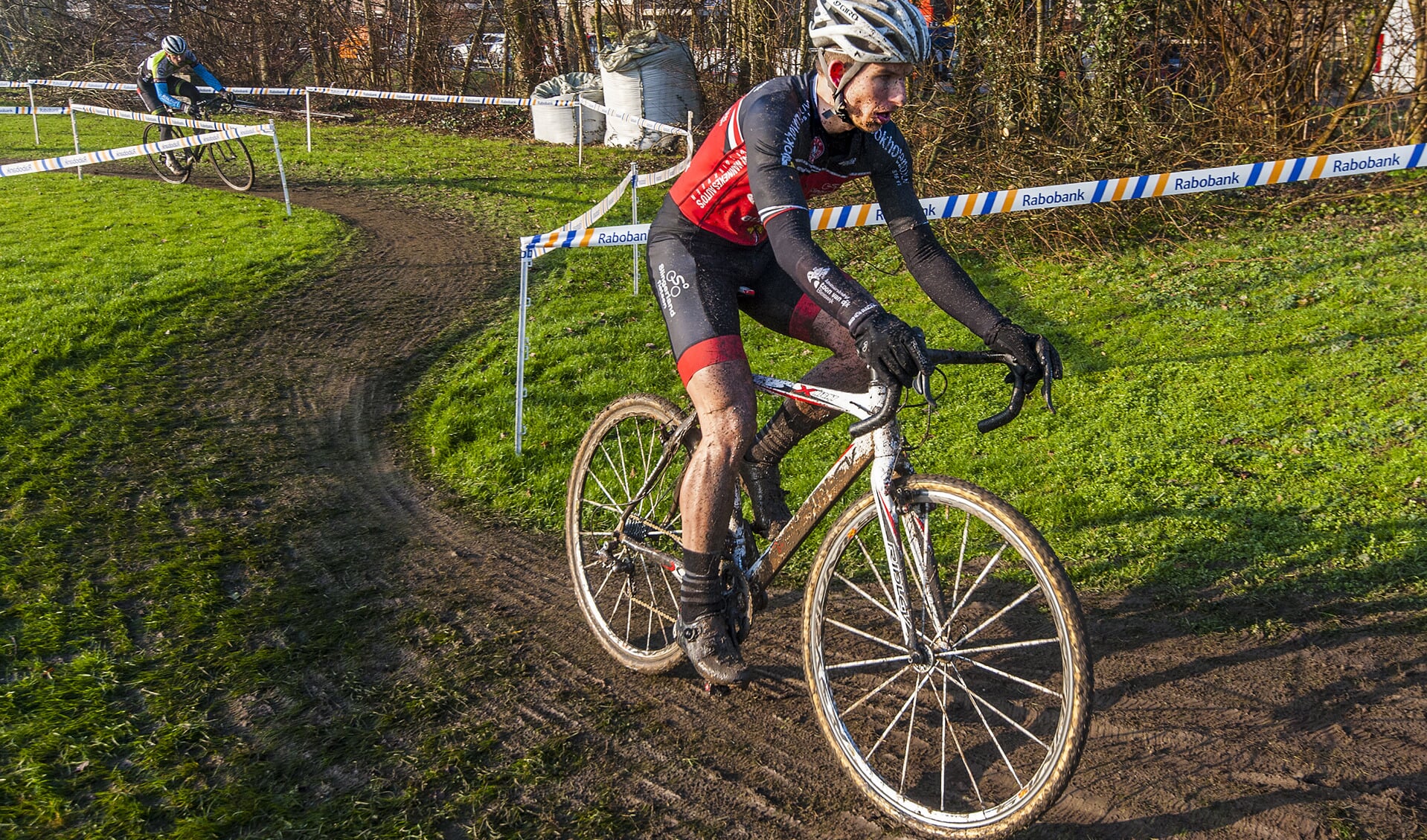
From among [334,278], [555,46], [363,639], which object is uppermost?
[555,46]

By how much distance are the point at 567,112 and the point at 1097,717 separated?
54.2ft

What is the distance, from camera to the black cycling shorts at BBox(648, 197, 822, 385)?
3.46 meters

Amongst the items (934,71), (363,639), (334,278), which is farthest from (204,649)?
(934,71)

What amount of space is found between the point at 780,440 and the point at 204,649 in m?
2.55

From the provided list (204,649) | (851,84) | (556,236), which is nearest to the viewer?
(851,84)

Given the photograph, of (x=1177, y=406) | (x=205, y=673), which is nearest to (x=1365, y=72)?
(x=1177, y=406)

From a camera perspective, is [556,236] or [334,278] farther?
[334,278]

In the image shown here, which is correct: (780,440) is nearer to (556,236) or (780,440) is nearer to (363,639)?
(363,639)

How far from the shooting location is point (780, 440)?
375 centimetres

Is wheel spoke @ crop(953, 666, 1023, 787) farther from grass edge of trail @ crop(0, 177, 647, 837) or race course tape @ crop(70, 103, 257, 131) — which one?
race course tape @ crop(70, 103, 257, 131)

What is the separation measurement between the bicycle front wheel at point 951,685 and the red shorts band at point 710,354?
71 cm

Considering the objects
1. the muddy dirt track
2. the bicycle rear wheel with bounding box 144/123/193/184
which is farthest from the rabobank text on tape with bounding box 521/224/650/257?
the bicycle rear wheel with bounding box 144/123/193/184

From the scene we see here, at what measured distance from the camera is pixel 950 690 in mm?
3637

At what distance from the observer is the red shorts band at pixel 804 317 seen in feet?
12.2
